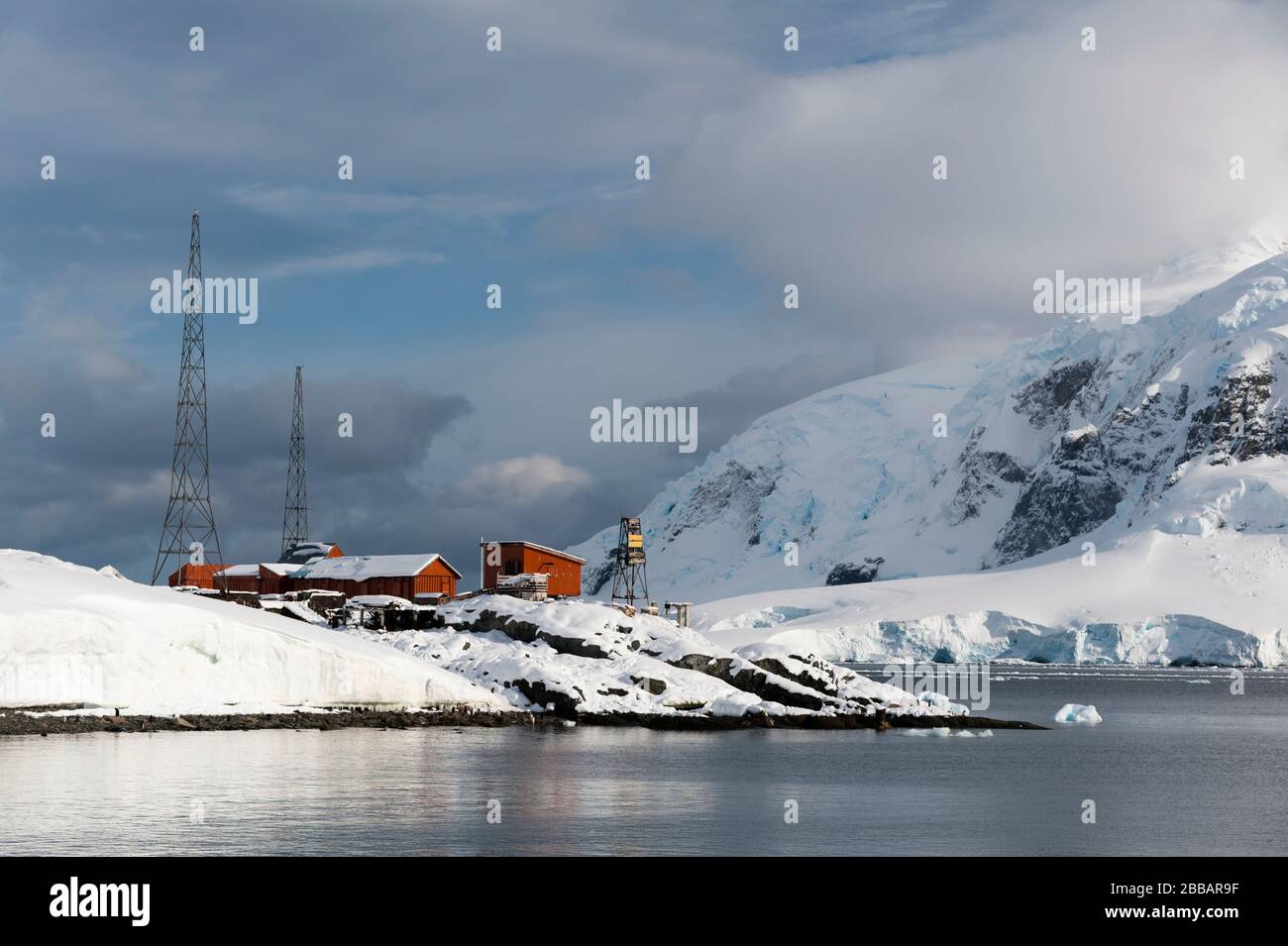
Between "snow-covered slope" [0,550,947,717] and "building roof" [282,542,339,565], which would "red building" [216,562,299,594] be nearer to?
"building roof" [282,542,339,565]

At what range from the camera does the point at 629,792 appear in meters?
40.5

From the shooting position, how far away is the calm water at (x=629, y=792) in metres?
31.5

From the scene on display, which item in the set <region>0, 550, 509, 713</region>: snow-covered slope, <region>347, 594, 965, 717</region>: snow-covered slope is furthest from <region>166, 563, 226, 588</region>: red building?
<region>0, 550, 509, 713</region>: snow-covered slope

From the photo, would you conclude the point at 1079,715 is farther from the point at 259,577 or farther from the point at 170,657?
the point at 259,577

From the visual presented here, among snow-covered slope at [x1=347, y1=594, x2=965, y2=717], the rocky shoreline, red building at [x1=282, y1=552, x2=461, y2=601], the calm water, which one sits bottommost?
the calm water

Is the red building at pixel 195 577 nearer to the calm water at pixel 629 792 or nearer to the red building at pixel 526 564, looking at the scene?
the red building at pixel 526 564

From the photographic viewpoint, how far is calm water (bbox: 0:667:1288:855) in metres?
31.5

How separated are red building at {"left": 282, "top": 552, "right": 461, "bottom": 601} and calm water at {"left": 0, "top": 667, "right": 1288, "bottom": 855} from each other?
1174 inches

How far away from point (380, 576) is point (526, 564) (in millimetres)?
9483

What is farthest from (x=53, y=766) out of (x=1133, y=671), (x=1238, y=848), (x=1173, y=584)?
(x=1173, y=584)

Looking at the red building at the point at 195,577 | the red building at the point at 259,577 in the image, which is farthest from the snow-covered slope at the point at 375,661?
the red building at the point at 195,577

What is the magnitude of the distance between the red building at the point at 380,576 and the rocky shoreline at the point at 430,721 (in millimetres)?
25108

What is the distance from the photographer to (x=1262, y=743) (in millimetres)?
68750

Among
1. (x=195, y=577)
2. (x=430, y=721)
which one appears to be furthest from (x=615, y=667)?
(x=195, y=577)
